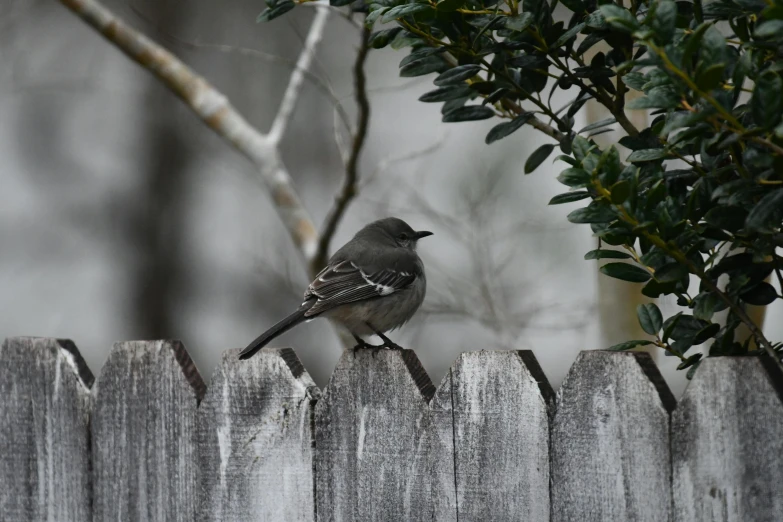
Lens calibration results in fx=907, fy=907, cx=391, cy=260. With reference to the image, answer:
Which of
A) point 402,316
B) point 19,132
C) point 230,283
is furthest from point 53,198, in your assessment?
point 402,316

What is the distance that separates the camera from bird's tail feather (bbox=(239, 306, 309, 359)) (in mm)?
2539

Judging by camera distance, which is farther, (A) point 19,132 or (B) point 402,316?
(A) point 19,132

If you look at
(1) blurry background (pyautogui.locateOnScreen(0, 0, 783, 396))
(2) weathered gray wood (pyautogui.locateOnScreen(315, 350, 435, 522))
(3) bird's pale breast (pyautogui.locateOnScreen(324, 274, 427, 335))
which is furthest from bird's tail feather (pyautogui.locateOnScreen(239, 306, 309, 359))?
(1) blurry background (pyautogui.locateOnScreen(0, 0, 783, 396))

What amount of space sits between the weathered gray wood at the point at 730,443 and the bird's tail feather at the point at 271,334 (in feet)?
3.90

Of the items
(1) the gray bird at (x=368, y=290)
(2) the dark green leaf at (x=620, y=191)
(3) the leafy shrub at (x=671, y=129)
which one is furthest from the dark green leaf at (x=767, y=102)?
(1) the gray bird at (x=368, y=290)

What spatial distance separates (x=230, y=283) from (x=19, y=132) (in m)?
2.83

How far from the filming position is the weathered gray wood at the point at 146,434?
261 centimetres

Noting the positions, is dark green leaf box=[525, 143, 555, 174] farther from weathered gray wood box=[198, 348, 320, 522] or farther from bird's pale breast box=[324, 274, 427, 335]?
bird's pale breast box=[324, 274, 427, 335]

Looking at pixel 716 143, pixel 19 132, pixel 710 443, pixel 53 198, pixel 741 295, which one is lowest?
pixel 710 443

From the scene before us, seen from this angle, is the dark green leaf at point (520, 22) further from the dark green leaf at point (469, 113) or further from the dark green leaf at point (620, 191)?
the dark green leaf at point (620, 191)

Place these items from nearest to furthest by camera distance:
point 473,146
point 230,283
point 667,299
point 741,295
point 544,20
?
point 741,295
point 544,20
point 667,299
point 473,146
point 230,283

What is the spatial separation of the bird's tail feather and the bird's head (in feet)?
3.71

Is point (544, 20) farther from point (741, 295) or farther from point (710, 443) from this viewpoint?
point (710, 443)

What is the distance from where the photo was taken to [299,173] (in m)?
9.24
